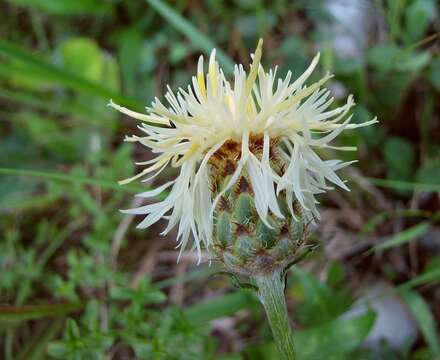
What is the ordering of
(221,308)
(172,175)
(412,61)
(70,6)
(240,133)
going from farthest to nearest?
(70,6), (172,175), (412,61), (221,308), (240,133)

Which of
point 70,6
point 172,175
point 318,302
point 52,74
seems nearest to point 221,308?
point 318,302

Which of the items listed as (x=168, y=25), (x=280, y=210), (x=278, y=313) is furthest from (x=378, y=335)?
(x=168, y=25)

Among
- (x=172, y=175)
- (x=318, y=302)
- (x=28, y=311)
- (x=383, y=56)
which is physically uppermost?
(x=383, y=56)

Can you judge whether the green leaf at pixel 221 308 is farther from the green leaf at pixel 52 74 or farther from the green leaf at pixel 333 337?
the green leaf at pixel 52 74

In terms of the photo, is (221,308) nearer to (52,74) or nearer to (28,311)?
(28,311)

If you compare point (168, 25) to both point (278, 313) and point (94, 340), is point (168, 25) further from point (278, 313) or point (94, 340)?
point (278, 313)

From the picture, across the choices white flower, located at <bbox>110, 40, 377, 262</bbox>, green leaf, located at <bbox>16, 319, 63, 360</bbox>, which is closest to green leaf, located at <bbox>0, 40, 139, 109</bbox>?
green leaf, located at <bbox>16, 319, 63, 360</bbox>

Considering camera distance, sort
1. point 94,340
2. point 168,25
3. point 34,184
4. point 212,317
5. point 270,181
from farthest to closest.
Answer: point 168,25 → point 34,184 → point 212,317 → point 94,340 → point 270,181
